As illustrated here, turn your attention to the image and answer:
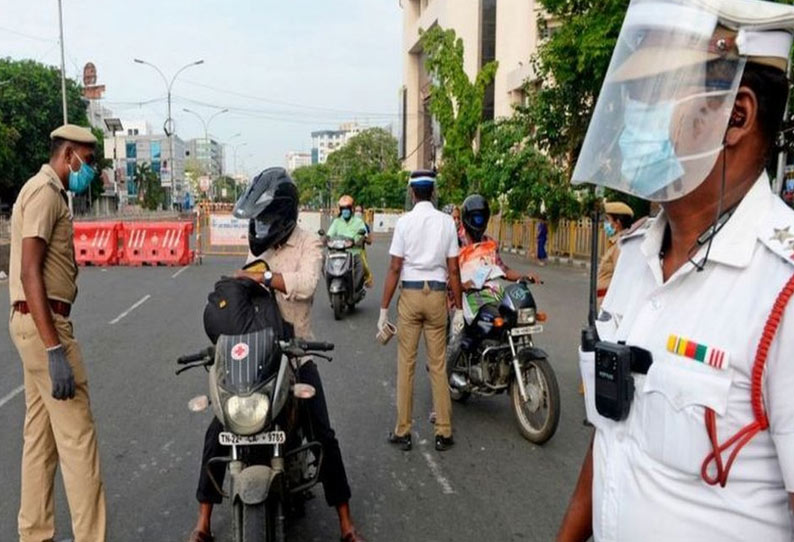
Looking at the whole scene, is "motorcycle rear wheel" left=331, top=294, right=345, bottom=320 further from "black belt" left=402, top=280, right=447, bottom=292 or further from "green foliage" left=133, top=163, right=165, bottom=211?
"green foliage" left=133, top=163, right=165, bottom=211

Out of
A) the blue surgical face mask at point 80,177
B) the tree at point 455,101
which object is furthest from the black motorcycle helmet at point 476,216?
the tree at point 455,101

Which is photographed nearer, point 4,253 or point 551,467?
point 551,467

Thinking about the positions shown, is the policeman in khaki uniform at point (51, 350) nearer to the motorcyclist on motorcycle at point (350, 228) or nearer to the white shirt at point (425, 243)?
the white shirt at point (425, 243)

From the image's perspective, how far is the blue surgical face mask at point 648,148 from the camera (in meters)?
1.33

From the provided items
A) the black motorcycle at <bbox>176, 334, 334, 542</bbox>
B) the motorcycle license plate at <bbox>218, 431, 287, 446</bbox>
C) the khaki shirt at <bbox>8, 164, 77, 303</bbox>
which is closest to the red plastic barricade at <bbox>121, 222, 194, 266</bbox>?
the khaki shirt at <bbox>8, 164, 77, 303</bbox>

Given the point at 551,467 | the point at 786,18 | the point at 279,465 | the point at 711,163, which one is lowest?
the point at 551,467

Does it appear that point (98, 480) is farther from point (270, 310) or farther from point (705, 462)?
point (705, 462)

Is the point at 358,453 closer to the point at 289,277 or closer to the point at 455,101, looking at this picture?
the point at 289,277

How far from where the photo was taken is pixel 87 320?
32.1ft

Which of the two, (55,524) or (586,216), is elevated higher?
(586,216)

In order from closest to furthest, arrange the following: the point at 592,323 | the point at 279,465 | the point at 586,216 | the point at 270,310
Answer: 1. the point at 592,323
2. the point at 279,465
3. the point at 270,310
4. the point at 586,216

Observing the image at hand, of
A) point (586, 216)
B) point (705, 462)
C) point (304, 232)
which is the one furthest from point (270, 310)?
point (586, 216)

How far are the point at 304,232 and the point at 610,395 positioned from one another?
2.56 meters

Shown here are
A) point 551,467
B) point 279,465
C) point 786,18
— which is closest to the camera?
point 786,18
